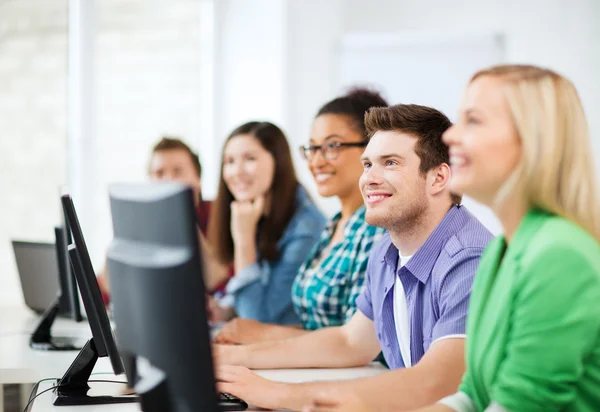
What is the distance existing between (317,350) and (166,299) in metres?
1.08

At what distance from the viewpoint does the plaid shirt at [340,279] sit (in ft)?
7.18

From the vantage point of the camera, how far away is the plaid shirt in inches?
86.2

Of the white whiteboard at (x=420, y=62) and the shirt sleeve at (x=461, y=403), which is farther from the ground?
the white whiteboard at (x=420, y=62)

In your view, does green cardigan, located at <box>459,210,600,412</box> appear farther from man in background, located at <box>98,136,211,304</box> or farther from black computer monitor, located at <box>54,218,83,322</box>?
man in background, located at <box>98,136,211,304</box>

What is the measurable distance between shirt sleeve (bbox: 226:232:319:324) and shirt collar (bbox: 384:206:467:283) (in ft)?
3.82

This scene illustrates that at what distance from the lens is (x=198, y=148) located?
16.8 ft

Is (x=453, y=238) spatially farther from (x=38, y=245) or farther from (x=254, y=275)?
(x=38, y=245)

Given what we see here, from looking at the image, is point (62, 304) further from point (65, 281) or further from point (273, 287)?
point (273, 287)

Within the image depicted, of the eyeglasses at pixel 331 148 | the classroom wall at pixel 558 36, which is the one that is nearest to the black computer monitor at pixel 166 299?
the eyeglasses at pixel 331 148

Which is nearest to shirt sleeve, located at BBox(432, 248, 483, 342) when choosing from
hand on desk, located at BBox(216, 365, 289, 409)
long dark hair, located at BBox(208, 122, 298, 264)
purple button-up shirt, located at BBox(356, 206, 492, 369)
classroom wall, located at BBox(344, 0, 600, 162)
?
purple button-up shirt, located at BBox(356, 206, 492, 369)

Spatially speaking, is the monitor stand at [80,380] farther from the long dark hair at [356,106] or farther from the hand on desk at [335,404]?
the long dark hair at [356,106]

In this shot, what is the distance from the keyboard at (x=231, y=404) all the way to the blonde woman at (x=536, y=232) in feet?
1.94

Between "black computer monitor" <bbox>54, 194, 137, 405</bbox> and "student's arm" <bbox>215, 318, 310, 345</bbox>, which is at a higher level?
"black computer monitor" <bbox>54, 194, 137, 405</bbox>

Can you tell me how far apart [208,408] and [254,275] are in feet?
6.21
